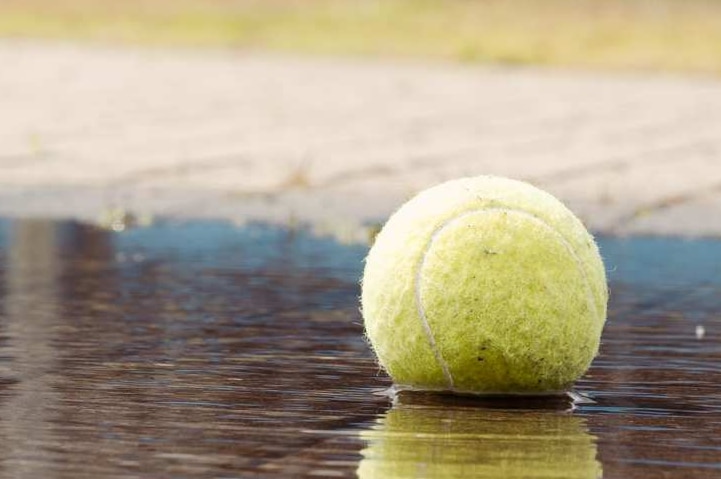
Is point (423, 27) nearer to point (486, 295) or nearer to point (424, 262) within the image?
point (424, 262)

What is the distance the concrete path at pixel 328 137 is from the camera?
10070mm

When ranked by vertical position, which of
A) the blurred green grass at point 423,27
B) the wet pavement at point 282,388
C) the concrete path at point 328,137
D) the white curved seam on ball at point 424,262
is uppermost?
the blurred green grass at point 423,27

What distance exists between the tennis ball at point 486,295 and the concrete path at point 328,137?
4516 millimetres

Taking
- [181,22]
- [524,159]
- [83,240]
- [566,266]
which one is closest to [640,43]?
[181,22]

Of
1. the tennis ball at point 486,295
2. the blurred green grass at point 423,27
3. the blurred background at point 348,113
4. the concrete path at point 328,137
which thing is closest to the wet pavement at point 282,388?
the tennis ball at point 486,295

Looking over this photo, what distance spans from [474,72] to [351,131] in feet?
16.3

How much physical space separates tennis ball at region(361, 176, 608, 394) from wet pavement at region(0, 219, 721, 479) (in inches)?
3.4

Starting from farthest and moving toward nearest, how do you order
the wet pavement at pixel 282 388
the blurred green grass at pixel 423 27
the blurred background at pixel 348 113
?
the blurred green grass at pixel 423 27 < the blurred background at pixel 348 113 < the wet pavement at pixel 282 388

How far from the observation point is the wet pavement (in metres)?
3.67

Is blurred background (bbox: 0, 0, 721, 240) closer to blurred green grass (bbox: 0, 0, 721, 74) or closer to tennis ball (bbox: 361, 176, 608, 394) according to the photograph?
blurred green grass (bbox: 0, 0, 721, 74)

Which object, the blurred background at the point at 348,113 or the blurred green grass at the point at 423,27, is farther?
the blurred green grass at the point at 423,27

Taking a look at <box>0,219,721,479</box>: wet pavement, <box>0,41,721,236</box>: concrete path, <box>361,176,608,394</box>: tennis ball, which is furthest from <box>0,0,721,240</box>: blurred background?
<box>361,176,608,394</box>: tennis ball

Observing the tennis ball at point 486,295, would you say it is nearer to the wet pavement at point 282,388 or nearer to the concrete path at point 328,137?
the wet pavement at point 282,388

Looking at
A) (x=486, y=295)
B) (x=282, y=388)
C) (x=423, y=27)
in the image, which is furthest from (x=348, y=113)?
(x=486, y=295)
